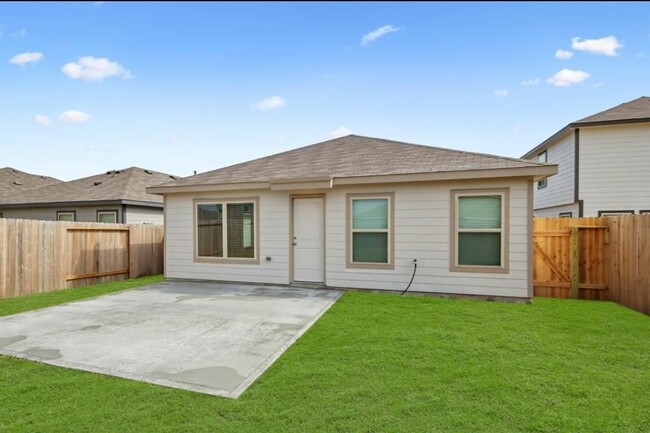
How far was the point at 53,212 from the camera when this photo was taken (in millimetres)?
14180

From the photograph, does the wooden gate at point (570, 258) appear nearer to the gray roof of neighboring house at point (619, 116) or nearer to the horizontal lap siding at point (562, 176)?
the horizontal lap siding at point (562, 176)

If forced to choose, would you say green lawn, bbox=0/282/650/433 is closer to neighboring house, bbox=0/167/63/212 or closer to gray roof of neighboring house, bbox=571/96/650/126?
gray roof of neighboring house, bbox=571/96/650/126

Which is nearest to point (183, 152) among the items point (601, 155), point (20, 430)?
point (20, 430)

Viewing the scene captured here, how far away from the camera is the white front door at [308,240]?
25.1 feet

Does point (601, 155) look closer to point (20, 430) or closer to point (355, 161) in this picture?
point (355, 161)

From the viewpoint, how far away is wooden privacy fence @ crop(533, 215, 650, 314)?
6390 millimetres

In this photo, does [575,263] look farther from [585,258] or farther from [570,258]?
[585,258]

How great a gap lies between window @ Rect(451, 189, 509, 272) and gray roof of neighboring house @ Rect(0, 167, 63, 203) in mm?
19526

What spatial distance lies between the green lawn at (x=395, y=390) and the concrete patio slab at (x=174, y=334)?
0.70 feet

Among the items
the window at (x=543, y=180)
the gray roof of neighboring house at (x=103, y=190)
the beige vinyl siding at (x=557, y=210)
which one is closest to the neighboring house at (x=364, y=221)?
the beige vinyl siding at (x=557, y=210)

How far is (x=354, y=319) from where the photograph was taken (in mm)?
5074

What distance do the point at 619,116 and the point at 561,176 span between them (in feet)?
7.68

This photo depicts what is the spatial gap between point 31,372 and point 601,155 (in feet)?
46.1

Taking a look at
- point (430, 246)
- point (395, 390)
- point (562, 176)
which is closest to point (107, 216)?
point (430, 246)
